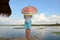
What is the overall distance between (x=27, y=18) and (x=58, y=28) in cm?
116

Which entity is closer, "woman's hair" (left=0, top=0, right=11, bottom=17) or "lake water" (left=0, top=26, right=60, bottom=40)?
"woman's hair" (left=0, top=0, right=11, bottom=17)

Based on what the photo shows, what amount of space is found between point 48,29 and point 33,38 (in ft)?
1.67

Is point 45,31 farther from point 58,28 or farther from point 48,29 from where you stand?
point 58,28

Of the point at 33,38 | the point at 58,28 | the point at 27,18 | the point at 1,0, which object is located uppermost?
the point at 1,0

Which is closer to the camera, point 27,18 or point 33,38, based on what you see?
point 27,18

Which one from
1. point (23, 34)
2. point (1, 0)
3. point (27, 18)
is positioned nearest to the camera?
point (1, 0)

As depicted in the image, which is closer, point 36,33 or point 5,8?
point 5,8

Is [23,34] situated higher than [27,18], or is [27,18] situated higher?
[27,18]

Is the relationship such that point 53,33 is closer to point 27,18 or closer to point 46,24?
point 46,24

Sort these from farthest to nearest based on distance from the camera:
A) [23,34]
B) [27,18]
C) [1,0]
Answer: [23,34]
[27,18]
[1,0]

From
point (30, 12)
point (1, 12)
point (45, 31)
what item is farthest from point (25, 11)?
point (1, 12)

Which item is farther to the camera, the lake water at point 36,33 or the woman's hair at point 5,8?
the lake water at point 36,33

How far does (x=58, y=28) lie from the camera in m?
3.73

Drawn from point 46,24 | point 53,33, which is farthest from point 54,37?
point 46,24
